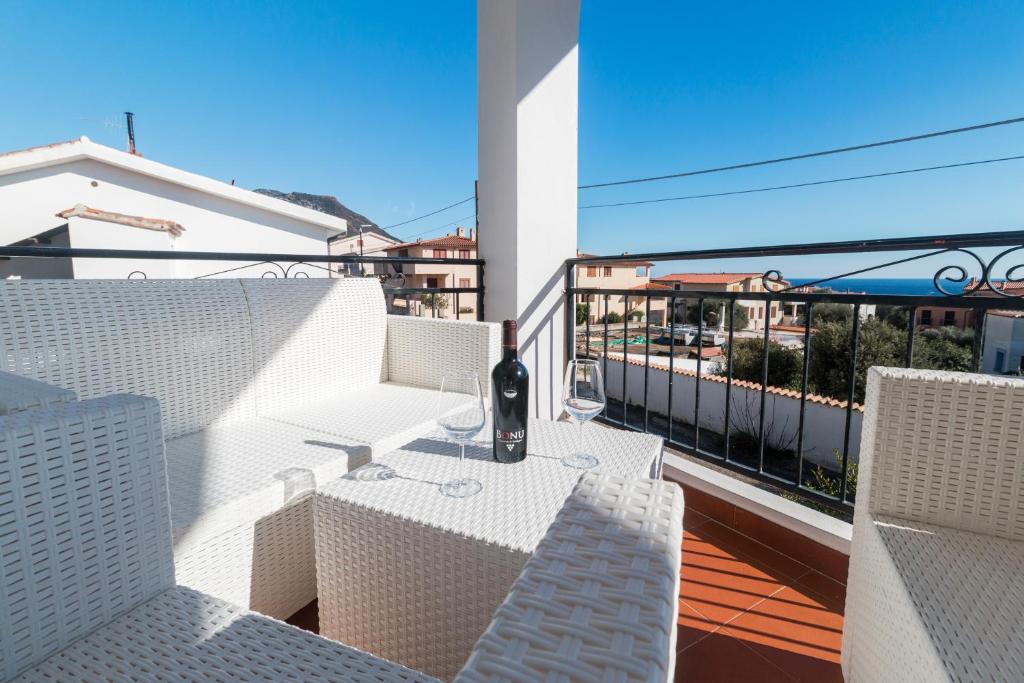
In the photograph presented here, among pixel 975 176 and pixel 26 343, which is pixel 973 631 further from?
pixel 975 176

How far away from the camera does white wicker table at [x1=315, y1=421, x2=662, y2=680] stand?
35.1 inches

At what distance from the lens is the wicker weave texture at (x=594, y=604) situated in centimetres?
35

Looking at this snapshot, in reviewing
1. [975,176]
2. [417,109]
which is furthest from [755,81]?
[417,109]

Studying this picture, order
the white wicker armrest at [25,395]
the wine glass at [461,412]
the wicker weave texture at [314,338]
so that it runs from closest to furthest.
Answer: the white wicker armrest at [25,395]
the wine glass at [461,412]
the wicker weave texture at [314,338]

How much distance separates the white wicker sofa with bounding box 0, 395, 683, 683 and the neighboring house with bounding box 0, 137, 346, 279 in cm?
598

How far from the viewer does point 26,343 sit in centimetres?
129

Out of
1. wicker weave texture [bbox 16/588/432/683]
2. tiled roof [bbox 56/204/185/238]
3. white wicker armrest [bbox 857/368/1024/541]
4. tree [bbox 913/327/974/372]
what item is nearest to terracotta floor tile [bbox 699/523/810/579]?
white wicker armrest [bbox 857/368/1024/541]

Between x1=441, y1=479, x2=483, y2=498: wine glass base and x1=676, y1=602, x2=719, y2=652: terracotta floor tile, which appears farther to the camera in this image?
x1=676, y1=602, x2=719, y2=652: terracotta floor tile

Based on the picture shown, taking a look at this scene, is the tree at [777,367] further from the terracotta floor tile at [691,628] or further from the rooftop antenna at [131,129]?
the rooftop antenna at [131,129]

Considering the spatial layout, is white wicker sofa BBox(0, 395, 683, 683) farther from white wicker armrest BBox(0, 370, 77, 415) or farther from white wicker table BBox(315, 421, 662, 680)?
white wicker table BBox(315, 421, 662, 680)

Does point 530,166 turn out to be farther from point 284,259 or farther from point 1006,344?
point 1006,344

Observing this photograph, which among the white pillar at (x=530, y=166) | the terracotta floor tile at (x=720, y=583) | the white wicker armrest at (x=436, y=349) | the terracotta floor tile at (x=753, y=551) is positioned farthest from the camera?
the white pillar at (x=530, y=166)

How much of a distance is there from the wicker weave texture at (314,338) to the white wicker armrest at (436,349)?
8 centimetres

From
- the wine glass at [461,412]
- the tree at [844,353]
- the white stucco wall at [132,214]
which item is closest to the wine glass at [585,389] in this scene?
the wine glass at [461,412]
